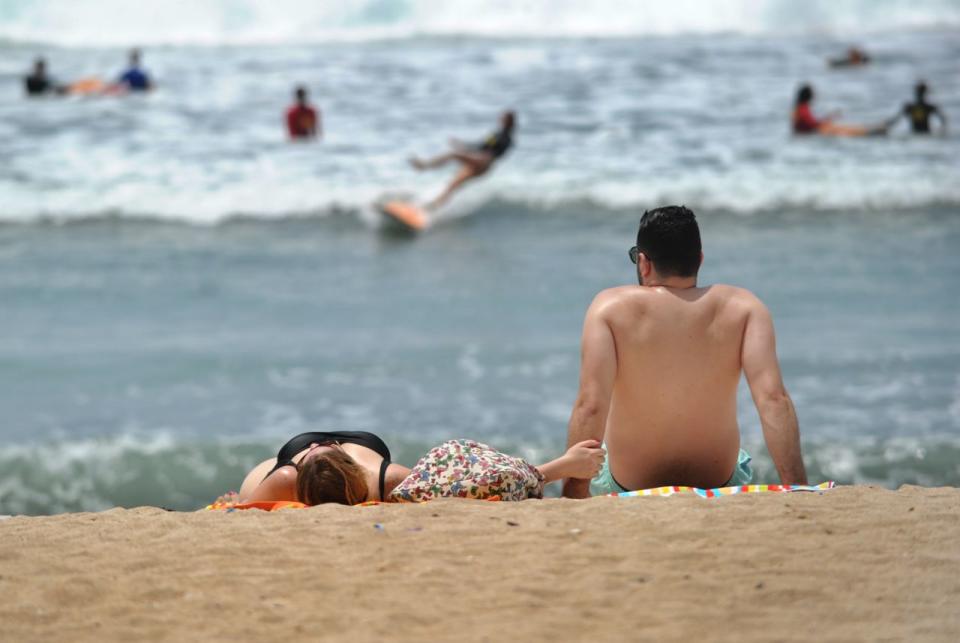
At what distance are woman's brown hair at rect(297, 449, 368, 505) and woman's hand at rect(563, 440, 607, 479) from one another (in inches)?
28.3

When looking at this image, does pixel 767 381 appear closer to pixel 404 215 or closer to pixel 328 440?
pixel 328 440

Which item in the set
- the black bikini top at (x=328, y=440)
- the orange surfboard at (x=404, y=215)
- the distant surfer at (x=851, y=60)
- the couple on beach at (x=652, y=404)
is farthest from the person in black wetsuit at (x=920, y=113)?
the black bikini top at (x=328, y=440)

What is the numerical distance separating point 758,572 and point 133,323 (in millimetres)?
7291

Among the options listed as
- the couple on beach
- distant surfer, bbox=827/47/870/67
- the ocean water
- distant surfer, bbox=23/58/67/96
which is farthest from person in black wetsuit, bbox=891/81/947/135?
the couple on beach

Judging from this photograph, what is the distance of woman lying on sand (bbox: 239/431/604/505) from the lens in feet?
13.0

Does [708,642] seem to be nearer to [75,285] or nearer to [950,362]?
[950,362]

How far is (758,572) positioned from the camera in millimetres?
3229

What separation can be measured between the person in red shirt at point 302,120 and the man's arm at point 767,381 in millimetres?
12961

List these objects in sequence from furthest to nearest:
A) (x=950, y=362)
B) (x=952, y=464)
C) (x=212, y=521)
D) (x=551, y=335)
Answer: (x=551, y=335) → (x=950, y=362) → (x=952, y=464) → (x=212, y=521)

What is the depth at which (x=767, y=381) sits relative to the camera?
3879mm

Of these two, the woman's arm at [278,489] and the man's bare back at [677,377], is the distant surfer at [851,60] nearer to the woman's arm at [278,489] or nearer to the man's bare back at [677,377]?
the man's bare back at [677,377]

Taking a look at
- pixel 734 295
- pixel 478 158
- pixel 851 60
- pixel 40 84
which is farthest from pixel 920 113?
pixel 734 295

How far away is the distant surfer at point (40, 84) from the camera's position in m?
18.3

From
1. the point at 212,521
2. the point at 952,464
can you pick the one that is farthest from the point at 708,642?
the point at 952,464
